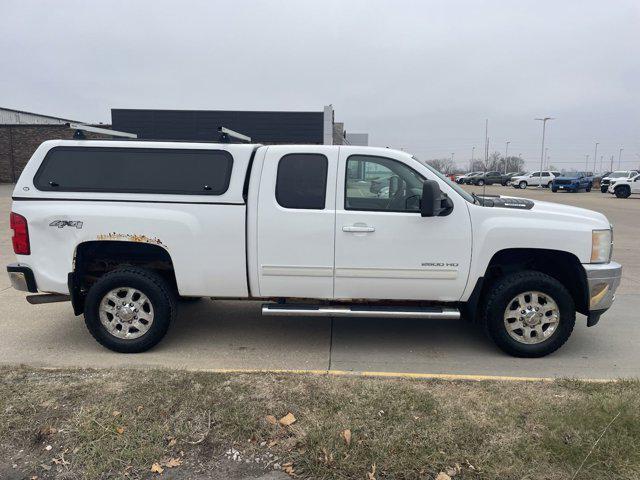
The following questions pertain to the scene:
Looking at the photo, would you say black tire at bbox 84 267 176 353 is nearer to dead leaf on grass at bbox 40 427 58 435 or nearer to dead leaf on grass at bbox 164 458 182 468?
dead leaf on grass at bbox 40 427 58 435

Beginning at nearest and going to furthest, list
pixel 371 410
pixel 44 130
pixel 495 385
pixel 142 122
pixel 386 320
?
pixel 371 410 → pixel 495 385 → pixel 386 320 → pixel 142 122 → pixel 44 130

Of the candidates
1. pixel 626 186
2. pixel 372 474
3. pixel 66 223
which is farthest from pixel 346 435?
pixel 626 186

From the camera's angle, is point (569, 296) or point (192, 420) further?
point (569, 296)

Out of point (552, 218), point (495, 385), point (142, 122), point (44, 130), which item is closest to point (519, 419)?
point (495, 385)

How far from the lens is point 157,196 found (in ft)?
Answer: 14.9

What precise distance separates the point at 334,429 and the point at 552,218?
280cm

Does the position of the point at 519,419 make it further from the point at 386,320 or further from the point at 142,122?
the point at 142,122

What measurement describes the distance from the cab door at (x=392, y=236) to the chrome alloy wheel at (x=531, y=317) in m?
0.55

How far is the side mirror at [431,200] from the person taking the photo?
4223 millimetres

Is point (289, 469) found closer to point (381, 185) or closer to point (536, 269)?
point (381, 185)

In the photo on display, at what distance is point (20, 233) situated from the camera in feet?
15.0

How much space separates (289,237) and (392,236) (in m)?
0.93

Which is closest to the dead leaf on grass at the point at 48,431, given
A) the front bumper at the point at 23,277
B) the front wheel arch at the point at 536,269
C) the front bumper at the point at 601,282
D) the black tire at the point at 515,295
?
the front bumper at the point at 23,277

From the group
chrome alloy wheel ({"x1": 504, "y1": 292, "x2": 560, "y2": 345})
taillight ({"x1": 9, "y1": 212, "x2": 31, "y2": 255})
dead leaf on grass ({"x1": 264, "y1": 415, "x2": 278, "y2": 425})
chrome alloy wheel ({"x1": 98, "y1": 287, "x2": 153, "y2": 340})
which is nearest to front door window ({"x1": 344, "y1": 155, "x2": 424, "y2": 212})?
chrome alloy wheel ({"x1": 504, "y1": 292, "x2": 560, "y2": 345})
